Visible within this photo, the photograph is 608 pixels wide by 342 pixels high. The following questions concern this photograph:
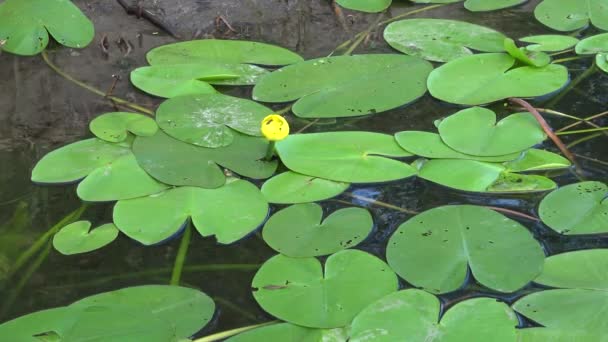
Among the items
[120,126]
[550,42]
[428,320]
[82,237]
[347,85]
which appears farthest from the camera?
[550,42]

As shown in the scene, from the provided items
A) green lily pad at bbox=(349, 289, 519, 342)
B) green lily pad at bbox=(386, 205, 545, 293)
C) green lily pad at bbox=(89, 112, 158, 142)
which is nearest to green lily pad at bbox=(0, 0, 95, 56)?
green lily pad at bbox=(89, 112, 158, 142)

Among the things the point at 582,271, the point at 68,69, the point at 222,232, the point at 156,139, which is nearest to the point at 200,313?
the point at 222,232

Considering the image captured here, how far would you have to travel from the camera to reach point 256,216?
1531 mm

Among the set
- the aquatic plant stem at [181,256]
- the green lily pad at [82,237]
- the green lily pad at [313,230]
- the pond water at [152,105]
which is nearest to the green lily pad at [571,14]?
the pond water at [152,105]

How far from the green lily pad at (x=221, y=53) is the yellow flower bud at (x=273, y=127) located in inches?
17.4

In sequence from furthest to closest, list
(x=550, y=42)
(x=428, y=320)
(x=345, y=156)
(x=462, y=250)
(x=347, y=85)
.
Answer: (x=550, y=42) → (x=347, y=85) → (x=345, y=156) → (x=462, y=250) → (x=428, y=320)

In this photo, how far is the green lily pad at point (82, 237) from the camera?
1486mm

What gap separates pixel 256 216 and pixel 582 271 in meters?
0.64

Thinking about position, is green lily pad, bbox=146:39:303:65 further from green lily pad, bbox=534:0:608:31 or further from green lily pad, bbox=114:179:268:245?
green lily pad, bbox=534:0:608:31

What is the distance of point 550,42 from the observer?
2.06 metres

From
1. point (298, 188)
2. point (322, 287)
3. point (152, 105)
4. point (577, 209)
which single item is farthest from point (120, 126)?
point (577, 209)

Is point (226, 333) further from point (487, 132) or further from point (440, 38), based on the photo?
point (440, 38)

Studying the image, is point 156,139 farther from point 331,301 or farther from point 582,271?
point 582,271

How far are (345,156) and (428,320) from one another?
495 millimetres
